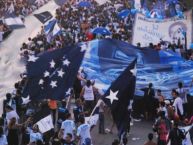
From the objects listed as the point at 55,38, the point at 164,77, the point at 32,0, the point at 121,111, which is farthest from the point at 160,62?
the point at 32,0

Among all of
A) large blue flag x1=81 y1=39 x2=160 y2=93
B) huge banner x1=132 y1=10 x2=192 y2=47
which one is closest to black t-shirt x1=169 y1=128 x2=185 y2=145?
large blue flag x1=81 y1=39 x2=160 y2=93

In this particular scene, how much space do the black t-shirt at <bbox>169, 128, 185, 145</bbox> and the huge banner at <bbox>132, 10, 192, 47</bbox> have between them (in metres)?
8.59

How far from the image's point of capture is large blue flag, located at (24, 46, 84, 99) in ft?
47.1

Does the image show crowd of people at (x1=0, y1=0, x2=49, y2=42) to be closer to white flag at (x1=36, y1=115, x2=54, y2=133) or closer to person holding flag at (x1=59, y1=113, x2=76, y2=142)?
white flag at (x1=36, y1=115, x2=54, y2=133)

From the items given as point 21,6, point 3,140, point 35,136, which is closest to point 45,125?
point 35,136

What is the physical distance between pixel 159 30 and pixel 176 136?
29.0 feet

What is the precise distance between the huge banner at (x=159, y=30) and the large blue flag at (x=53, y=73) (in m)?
6.17

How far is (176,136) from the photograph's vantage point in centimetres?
1215

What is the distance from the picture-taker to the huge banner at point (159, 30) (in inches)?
802

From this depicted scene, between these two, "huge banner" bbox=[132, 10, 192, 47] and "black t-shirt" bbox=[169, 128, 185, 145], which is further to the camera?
"huge banner" bbox=[132, 10, 192, 47]

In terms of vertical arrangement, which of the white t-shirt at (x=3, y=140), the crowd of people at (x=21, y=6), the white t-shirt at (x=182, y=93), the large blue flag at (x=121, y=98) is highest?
the large blue flag at (x=121, y=98)

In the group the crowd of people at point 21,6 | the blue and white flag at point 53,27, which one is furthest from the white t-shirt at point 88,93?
the crowd of people at point 21,6

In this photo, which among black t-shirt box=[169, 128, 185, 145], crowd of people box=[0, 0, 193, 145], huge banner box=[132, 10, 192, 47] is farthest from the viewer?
huge banner box=[132, 10, 192, 47]

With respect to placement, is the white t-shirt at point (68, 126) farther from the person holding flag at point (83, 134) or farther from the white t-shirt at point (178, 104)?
the white t-shirt at point (178, 104)
